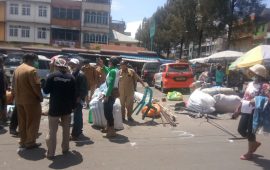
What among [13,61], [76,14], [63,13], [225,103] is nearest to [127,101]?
[225,103]

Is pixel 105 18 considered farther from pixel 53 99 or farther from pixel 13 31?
pixel 53 99

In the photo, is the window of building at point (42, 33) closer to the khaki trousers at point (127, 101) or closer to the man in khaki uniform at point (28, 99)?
the khaki trousers at point (127, 101)

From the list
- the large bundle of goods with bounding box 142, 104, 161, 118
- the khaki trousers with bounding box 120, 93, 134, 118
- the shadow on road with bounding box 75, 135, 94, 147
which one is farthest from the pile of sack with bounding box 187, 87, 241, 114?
the shadow on road with bounding box 75, 135, 94, 147

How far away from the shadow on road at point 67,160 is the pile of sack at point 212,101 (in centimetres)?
539

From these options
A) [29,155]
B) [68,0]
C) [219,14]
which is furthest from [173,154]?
[68,0]

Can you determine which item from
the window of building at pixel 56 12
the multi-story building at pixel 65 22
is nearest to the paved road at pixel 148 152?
the multi-story building at pixel 65 22

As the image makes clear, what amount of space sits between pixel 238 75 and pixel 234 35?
54.2ft

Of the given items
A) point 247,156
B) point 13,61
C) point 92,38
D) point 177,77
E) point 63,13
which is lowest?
point 247,156

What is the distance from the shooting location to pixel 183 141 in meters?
8.05

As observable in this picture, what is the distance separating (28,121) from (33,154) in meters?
0.60

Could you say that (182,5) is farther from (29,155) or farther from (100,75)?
(29,155)

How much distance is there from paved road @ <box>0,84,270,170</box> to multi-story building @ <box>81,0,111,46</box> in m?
44.0

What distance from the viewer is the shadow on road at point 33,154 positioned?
21.3 ft

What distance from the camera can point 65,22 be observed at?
168 ft
